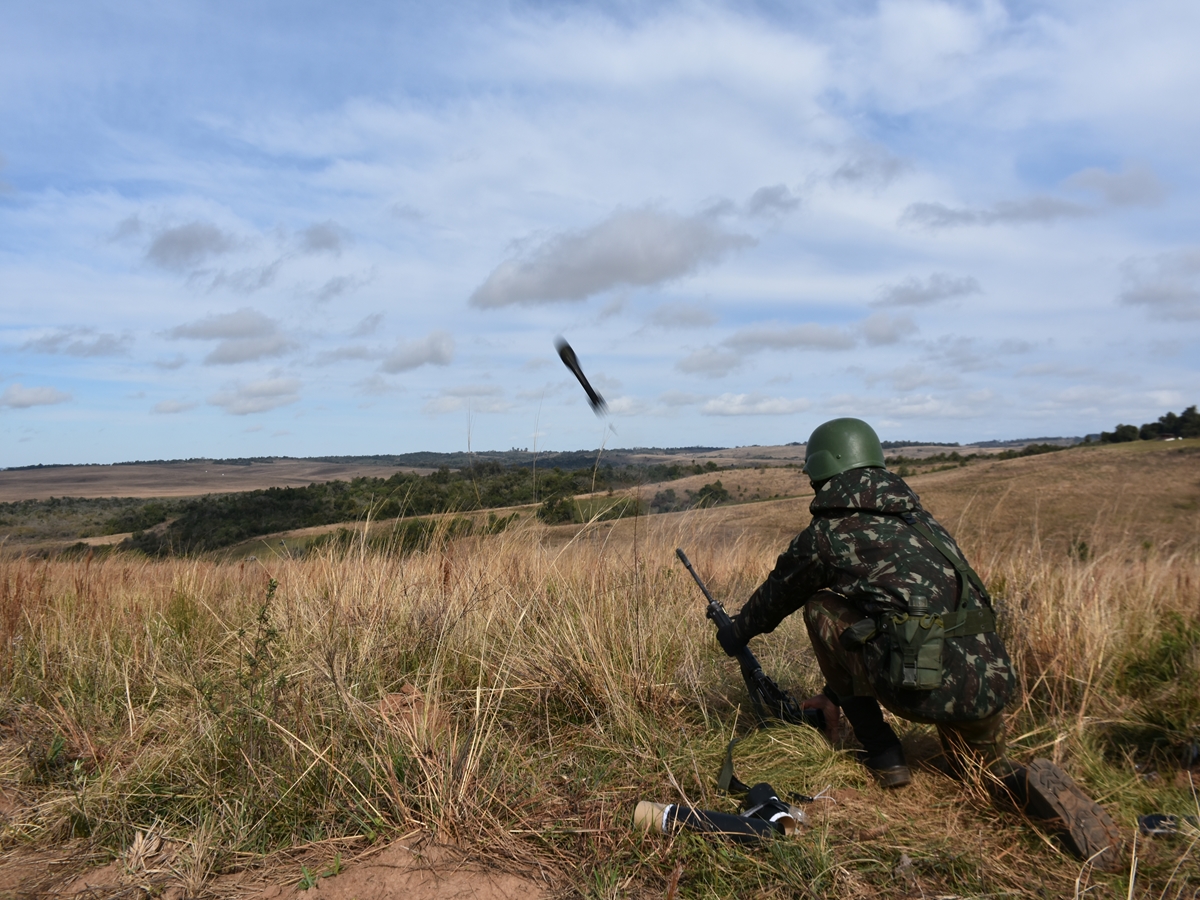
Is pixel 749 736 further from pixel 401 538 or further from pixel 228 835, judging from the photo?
pixel 401 538

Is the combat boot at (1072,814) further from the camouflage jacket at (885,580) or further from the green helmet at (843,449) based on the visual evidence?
the green helmet at (843,449)

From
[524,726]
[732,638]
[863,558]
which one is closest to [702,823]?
[732,638]

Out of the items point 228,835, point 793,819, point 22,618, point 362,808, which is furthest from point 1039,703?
point 22,618

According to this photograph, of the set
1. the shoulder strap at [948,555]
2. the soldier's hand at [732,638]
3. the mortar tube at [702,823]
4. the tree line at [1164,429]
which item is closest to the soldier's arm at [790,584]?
the soldier's hand at [732,638]

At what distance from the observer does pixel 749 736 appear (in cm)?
378

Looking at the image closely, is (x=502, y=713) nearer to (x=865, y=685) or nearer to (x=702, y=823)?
(x=702, y=823)

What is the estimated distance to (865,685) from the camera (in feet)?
11.1

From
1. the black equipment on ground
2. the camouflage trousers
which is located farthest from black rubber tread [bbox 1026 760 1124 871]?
the black equipment on ground

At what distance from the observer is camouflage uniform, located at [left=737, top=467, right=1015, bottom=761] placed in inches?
123

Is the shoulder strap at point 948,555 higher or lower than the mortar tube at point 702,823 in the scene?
higher

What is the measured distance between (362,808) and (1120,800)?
319 cm

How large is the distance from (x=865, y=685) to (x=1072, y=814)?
→ 0.86 metres

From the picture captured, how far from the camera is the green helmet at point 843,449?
3.65 metres

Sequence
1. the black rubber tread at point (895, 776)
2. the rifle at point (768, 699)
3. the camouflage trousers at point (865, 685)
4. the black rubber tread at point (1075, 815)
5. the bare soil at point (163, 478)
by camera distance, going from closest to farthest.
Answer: the black rubber tread at point (1075, 815) < the camouflage trousers at point (865, 685) < the black rubber tread at point (895, 776) < the rifle at point (768, 699) < the bare soil at point (163, 478)
